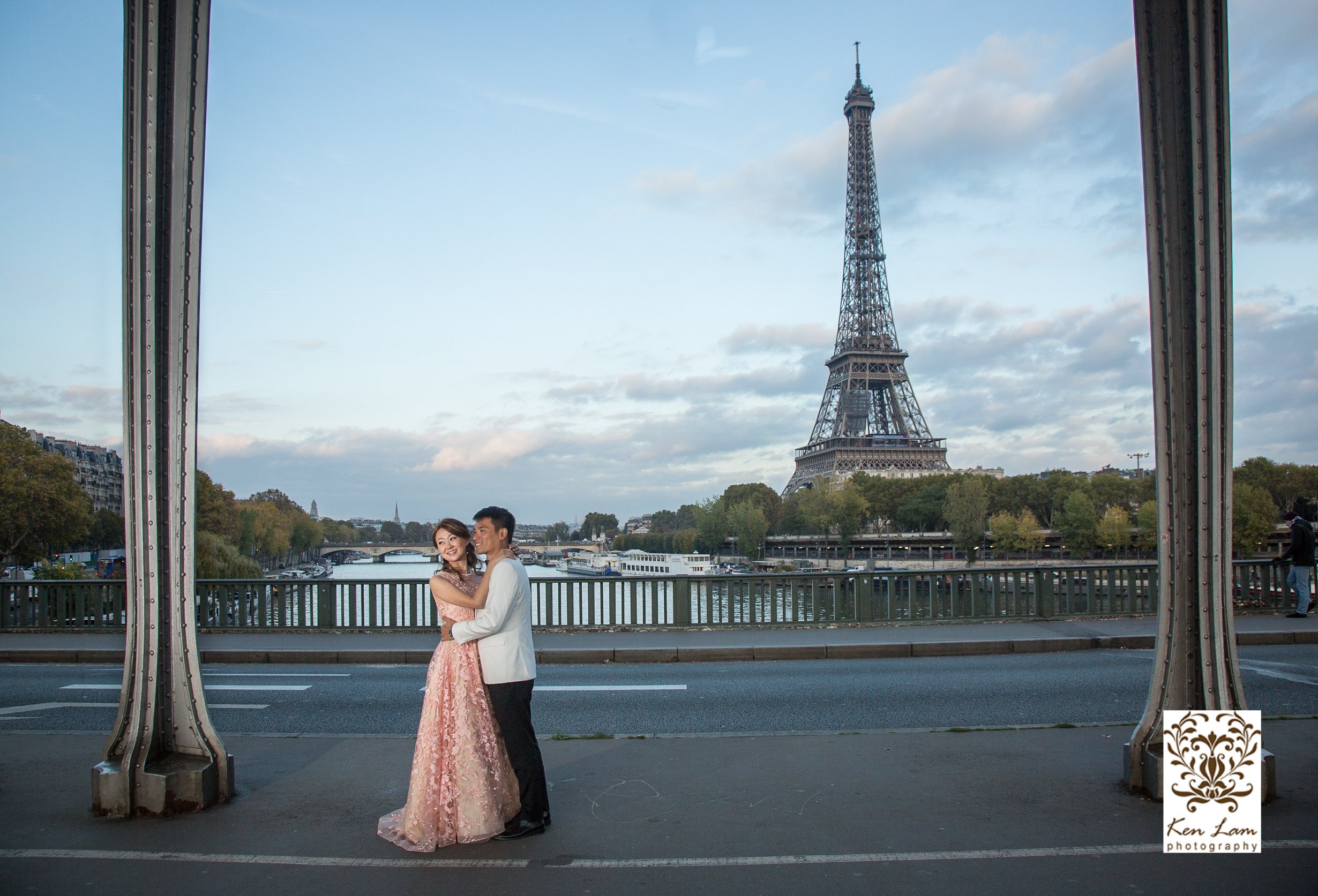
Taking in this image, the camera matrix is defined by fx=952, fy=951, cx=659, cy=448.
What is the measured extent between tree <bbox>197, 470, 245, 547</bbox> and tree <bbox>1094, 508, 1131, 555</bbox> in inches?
2632

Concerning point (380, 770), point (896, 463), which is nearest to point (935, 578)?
point (380, 770)

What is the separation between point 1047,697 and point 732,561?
99100 millimetres

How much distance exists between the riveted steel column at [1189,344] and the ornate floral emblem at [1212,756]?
0.13m

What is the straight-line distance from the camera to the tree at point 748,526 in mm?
100312

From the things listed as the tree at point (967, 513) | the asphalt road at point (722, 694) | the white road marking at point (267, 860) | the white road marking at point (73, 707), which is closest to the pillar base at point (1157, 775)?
the asphalt road at point (722, 694)

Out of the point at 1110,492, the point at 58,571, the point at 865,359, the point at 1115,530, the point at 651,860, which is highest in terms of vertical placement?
the point at 865,359

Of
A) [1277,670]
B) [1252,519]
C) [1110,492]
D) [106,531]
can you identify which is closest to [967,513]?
[1110,492]

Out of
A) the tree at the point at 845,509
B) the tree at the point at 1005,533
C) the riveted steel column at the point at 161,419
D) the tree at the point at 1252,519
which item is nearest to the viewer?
the riveted steel column at the point at 161,419

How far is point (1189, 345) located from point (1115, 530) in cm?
7753

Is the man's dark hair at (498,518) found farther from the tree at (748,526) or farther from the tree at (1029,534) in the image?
the tree at (748,526)

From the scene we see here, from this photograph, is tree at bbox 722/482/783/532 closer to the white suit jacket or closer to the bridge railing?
the bridge railing

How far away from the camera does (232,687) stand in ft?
33.8

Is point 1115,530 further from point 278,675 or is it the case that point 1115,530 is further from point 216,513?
point 278,675

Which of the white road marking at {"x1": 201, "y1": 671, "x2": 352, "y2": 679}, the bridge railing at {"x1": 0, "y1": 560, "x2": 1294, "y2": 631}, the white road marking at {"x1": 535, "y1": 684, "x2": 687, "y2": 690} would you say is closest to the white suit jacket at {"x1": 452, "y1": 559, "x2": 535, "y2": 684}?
the white road marking at {"x1": 535, "y1": 684, "x2": 687, "y2": 690}
